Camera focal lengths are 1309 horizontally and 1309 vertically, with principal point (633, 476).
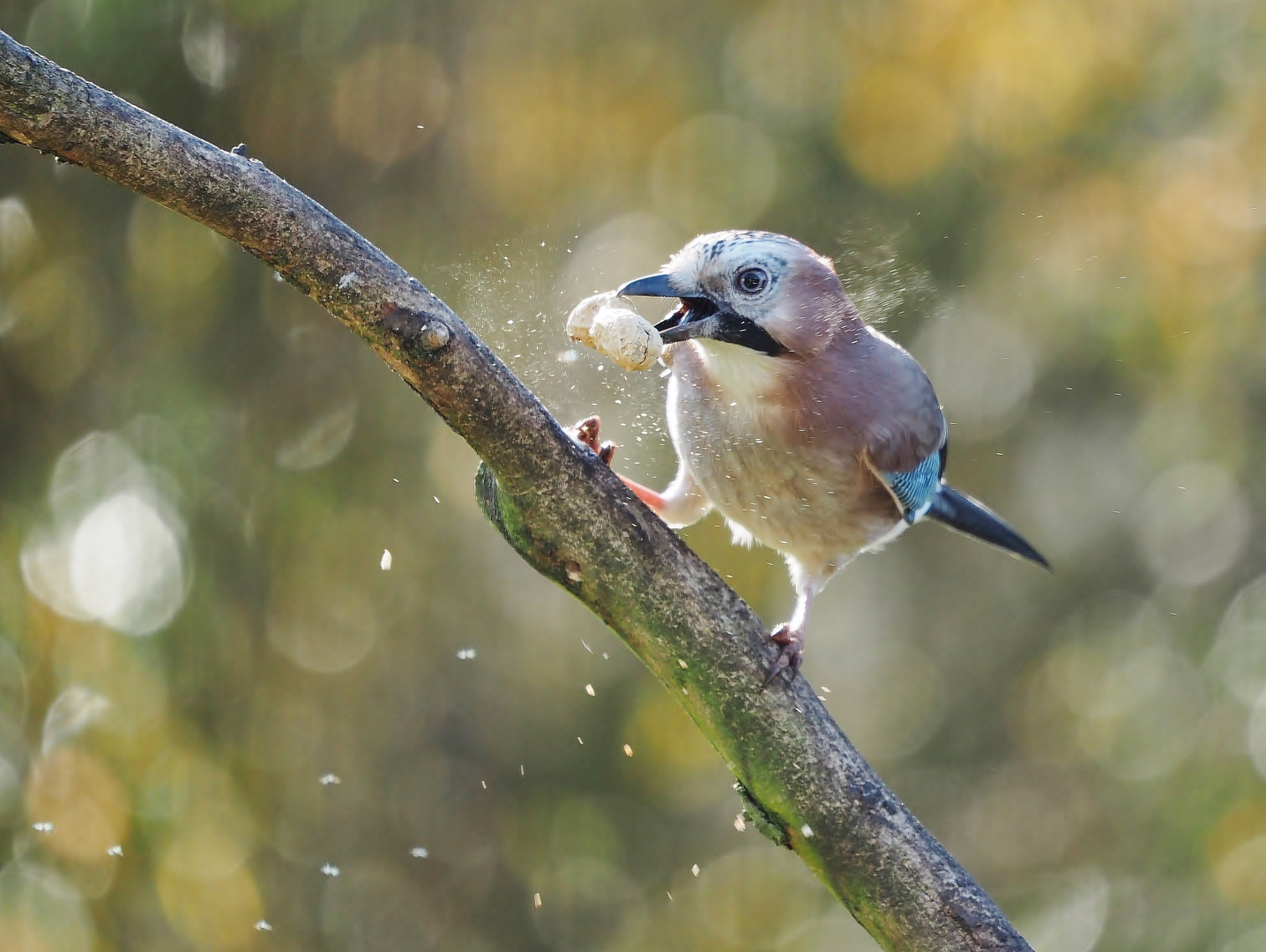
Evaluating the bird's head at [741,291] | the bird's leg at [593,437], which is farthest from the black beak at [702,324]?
the bird's leg at [593,437]

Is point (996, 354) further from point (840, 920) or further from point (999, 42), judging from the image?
point (840, 920)

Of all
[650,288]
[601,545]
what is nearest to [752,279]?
[650,288]

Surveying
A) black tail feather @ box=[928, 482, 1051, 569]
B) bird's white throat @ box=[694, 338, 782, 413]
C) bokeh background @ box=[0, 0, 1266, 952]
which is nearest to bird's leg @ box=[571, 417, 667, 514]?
bird's white throat @ box=[694, 338, 782, 413]

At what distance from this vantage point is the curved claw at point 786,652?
2.70 m

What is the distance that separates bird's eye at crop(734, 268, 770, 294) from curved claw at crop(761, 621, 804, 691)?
2.60ft

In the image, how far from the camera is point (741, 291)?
3076 millimetres

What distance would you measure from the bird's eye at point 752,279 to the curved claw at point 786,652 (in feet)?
2.60

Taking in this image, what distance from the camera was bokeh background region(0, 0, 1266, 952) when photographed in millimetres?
5324

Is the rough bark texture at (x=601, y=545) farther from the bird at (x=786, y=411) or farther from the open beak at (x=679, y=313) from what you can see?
the open beak at (x=679, y=313)

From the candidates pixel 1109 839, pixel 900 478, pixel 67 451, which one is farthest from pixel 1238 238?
pixel 67 451

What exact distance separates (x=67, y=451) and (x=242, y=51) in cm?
185

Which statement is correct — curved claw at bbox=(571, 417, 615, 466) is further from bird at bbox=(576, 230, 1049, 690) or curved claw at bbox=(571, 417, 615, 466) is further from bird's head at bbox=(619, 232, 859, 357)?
bird's head at bbox=(619, 232, 859, 357)

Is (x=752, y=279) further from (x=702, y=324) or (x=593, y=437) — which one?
(x=593, y=437)

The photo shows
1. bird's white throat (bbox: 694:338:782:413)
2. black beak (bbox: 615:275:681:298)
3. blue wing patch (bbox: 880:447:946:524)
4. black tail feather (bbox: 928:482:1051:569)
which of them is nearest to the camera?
black beak (bbox: 615:275:681:298)
